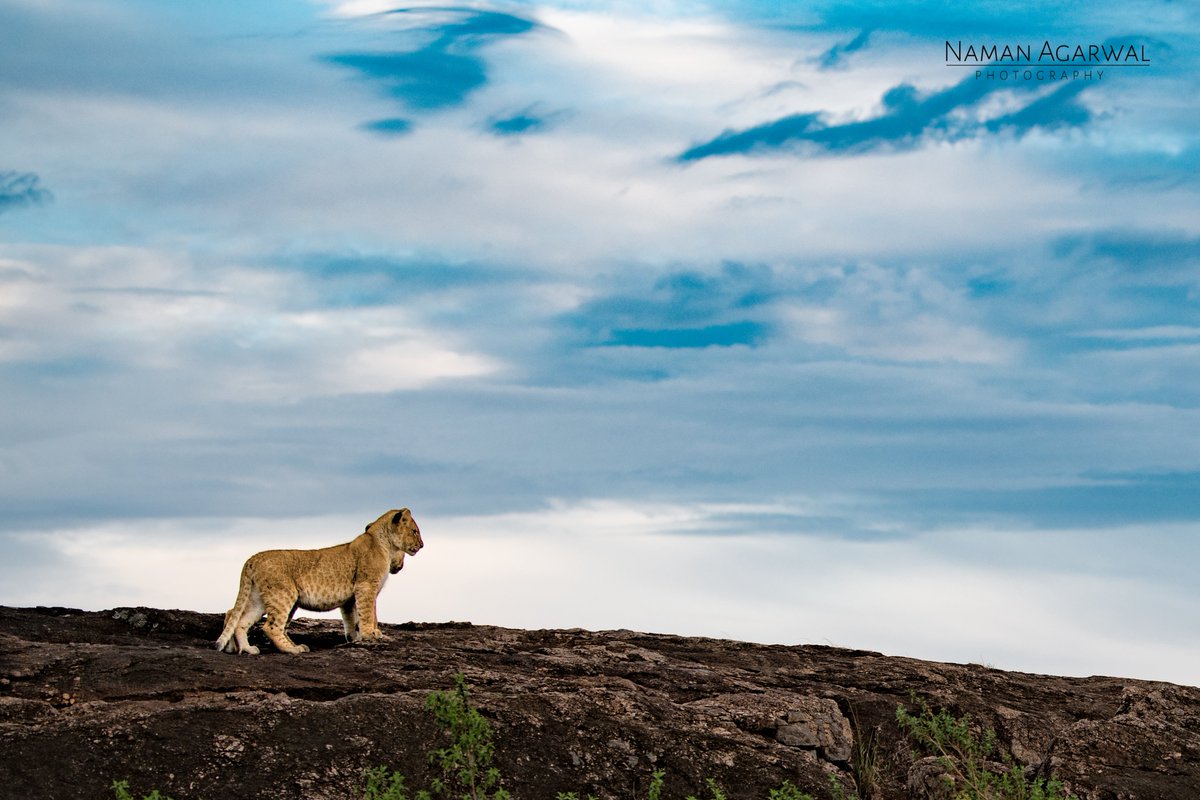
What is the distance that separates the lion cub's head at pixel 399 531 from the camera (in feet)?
51.0

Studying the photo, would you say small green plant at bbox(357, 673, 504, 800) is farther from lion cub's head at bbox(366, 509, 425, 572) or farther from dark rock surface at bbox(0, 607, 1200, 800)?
lion cub's head at bbox(366, 509, 425, 572)

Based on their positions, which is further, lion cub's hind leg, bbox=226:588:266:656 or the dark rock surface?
lion cub's hind leg, bbox=226:588:266:656

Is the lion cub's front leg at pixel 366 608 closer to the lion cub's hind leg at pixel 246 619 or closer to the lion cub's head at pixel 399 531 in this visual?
the lion cub's head at pixel 399 531

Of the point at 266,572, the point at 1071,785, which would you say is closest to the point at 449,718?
the point at 266,572

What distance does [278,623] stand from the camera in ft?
47.4

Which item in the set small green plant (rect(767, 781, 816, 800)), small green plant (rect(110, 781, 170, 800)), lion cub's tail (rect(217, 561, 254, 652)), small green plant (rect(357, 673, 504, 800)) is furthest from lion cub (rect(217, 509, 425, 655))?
small green plant (rect(767, 781, 816, 800))

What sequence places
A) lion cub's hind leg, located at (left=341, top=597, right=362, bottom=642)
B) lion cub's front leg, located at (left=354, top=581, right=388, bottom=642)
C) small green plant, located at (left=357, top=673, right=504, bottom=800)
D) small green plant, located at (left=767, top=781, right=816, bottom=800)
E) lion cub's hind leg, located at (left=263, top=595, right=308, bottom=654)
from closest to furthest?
small green plant, located at (left=357, top=673, right=504, bottom=800) → small green plant, located at (left=767, top=781, right=816, bottom=800) → lion cub's hind leg, located at (left=263, top=595, right=308, bottom=654) → lion cub's front leg, located at (left=354, top=581, right=388, bottom=642) → lion cub's hind leg, located at (left=341, top=597, right=362, bottom=642)

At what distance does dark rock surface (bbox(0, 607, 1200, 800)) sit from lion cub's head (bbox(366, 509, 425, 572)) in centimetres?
111

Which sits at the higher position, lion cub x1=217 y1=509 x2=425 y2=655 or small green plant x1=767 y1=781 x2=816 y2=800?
lion cub x1=217 y1=509 x2=425 y2=655

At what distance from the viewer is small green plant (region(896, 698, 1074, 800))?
12.0 meters

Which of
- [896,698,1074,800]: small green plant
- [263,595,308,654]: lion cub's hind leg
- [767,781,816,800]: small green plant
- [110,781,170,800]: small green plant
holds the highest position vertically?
[263,595,308,654]: lion cub's hind leg

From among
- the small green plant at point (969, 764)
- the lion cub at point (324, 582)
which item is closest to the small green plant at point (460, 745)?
the lion cub at point (324, 582)

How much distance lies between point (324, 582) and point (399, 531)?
115 centimetres

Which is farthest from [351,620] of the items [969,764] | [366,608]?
[969,764]
